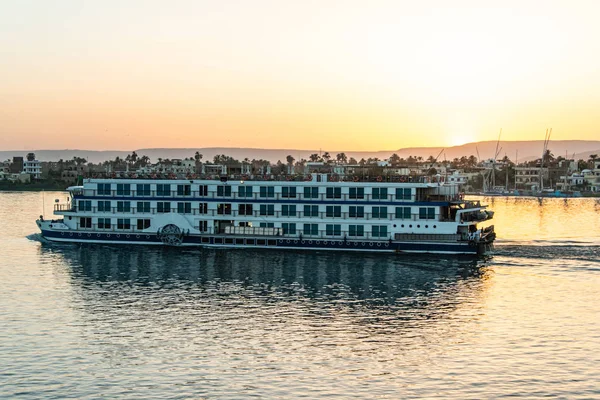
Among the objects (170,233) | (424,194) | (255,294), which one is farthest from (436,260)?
(170,233)

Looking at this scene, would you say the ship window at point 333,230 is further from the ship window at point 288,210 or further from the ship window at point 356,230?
the ship window at point 288,210

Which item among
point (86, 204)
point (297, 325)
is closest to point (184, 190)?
point (86, 204)

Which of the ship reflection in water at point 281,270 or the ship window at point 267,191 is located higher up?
the ship window at point 267,191

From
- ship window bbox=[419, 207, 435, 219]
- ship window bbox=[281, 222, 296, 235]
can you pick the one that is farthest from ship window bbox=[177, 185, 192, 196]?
ship window bbox=[419, 207, 435, 219]

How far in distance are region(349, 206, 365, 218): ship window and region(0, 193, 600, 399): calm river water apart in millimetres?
4908

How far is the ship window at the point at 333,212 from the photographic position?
7244cm

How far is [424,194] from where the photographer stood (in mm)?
71188

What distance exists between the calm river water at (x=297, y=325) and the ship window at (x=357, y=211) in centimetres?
491

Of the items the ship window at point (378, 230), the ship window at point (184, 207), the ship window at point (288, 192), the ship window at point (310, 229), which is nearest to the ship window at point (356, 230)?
the ship window at point (378, 230)

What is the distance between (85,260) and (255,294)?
22.2 m

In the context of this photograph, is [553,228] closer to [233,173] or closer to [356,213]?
[356,213]

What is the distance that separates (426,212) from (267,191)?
52.9ft

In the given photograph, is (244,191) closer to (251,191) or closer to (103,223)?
(251,191)

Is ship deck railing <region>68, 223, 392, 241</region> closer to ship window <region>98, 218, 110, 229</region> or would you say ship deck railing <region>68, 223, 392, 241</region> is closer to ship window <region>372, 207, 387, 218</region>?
ship window <region>98, 218, 110, 229</region>
